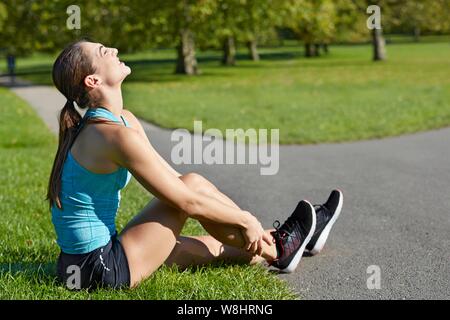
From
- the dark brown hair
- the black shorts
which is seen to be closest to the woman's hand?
the black shorts

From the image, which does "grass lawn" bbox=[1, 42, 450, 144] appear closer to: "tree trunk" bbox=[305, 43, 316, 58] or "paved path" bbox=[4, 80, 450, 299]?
"paved path" bbox=[4, 80, 450, 299]

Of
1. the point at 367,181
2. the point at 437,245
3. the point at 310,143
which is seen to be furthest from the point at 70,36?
the point at 437,245

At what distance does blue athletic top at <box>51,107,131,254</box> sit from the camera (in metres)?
3.57

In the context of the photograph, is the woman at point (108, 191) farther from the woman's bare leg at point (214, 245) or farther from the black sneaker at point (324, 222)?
the black sneaker at point (324, 222)

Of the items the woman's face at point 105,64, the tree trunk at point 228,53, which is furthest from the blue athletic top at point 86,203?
the tree trunk at point 228,53

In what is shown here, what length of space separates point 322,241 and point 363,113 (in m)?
8.82

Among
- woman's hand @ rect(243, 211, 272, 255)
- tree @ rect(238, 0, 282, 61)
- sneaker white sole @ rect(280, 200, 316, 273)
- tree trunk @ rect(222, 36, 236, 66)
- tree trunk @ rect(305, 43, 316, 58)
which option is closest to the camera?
woman's hand @ rect(243, 211, 272, 255)

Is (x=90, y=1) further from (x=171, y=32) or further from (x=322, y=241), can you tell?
(x=322, y=241)

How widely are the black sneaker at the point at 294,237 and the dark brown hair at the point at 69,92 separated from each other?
4.49 ft

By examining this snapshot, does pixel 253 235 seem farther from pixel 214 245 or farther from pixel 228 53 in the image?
pixel 228 53

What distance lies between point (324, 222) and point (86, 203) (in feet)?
5.62

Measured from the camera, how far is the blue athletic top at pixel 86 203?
357cm

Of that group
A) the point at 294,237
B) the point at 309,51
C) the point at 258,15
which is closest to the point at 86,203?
the point at 294,237

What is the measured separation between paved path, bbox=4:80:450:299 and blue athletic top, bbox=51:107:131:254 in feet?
3.88
